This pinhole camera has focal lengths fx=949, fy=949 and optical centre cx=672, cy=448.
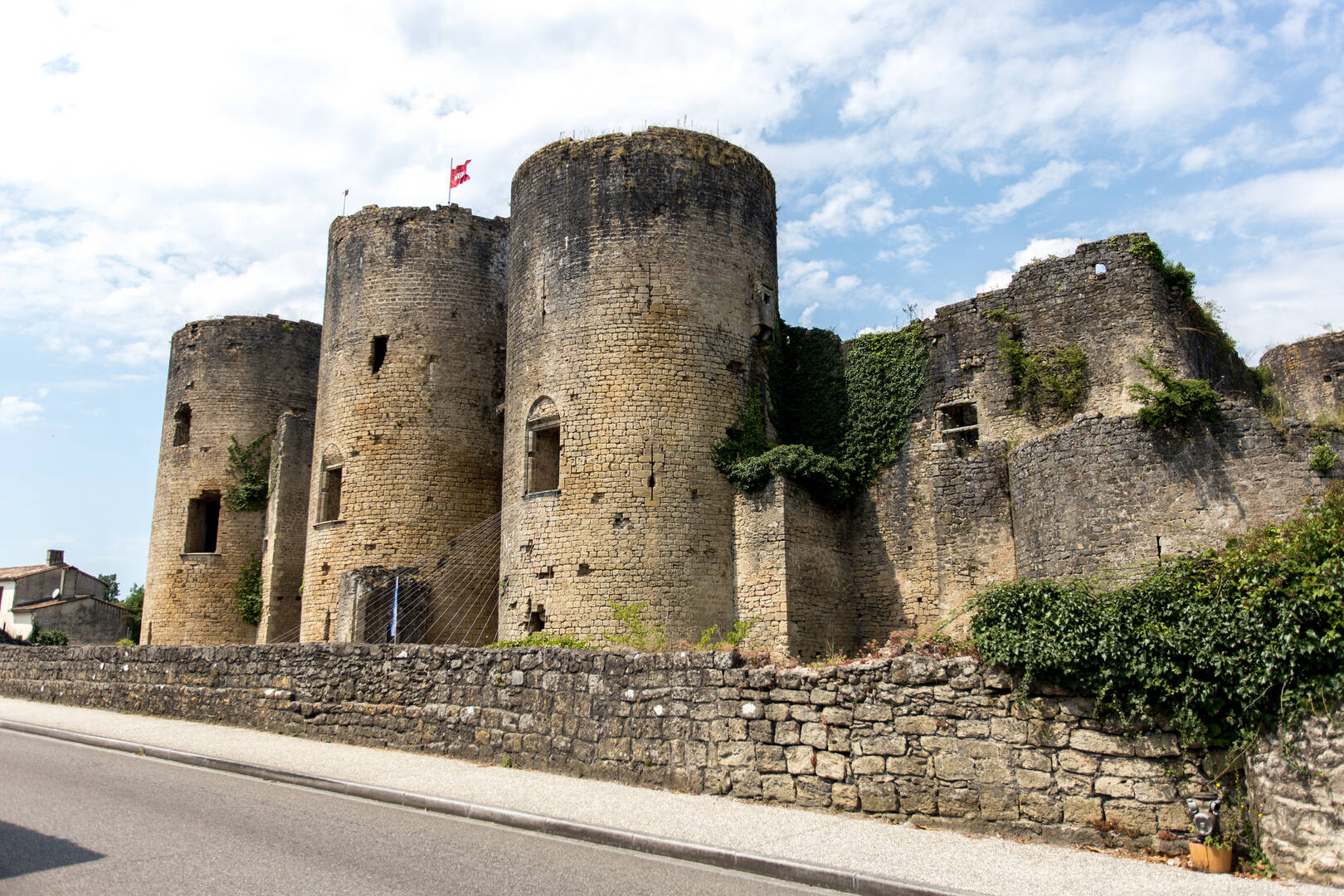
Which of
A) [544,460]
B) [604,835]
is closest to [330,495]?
[544,460]

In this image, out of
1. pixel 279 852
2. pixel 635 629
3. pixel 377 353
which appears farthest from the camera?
pixel 377 353

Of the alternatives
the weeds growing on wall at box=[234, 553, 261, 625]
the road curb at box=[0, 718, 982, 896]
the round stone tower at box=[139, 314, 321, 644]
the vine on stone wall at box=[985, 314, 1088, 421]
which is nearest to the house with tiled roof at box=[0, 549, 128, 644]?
the round stone tower at box=[139, 314, 321, 644]

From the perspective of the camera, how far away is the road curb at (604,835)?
20.5 feet

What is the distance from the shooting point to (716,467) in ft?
55.7

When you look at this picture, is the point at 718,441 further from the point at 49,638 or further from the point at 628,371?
the point at 49,638

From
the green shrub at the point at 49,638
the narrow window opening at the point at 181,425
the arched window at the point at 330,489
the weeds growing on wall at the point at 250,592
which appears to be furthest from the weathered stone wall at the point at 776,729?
the green shrub at the point at 49,638

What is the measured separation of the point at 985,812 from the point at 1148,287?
1159 centimetres

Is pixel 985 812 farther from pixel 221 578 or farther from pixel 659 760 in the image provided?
pixel 221 578

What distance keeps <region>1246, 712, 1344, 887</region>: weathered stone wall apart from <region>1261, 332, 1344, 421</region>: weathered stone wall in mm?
15922

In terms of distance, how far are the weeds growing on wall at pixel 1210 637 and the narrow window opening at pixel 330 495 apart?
17780mm

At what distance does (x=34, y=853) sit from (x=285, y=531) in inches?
749

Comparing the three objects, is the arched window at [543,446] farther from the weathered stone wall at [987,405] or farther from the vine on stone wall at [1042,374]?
the vine on stone wall at [1042,374]

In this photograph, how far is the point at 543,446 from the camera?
18031mm

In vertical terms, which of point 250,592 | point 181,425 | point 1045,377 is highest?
point 181,425
